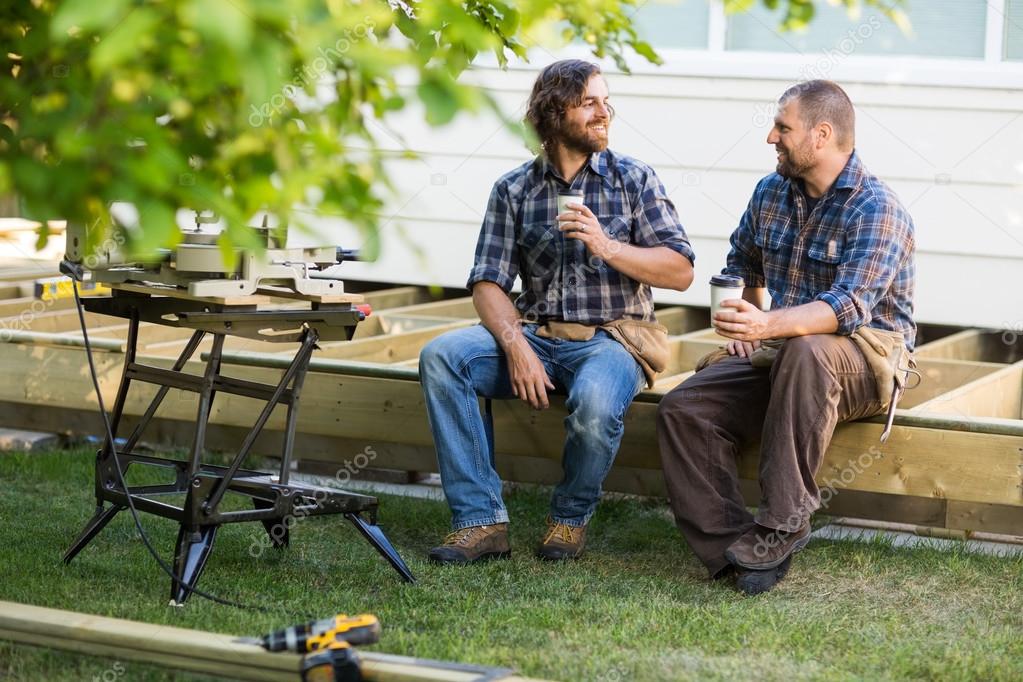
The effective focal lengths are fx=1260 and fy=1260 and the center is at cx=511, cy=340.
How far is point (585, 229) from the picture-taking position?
11.1ft

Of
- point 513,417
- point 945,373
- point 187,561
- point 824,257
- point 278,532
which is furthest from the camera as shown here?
point 945,373

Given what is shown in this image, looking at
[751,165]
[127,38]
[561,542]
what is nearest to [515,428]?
[561,542]

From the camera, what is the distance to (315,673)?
227cm

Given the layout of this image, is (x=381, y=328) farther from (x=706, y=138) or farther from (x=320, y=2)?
(x=320, y=2)

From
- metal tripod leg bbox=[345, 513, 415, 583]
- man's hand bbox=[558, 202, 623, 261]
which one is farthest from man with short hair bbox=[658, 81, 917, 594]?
metal tripod leg bbox=[345, 513, 415, 583]

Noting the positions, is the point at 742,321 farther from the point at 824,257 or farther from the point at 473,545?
the point at 473,545

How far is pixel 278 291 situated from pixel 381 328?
2333mm

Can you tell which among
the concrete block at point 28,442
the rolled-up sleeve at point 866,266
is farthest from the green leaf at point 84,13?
the concrete block at point 28,442

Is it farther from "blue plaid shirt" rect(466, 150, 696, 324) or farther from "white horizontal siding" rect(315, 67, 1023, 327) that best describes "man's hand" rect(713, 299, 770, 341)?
"white horizontal siding" rect(315, 67, 1023, 327)

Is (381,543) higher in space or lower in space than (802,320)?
lower

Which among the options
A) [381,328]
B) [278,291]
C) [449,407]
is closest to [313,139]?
[278,291]

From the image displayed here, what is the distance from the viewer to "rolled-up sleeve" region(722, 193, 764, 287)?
141 inches

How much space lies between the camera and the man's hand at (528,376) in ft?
11.6

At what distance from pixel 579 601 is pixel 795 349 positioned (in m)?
0.84
